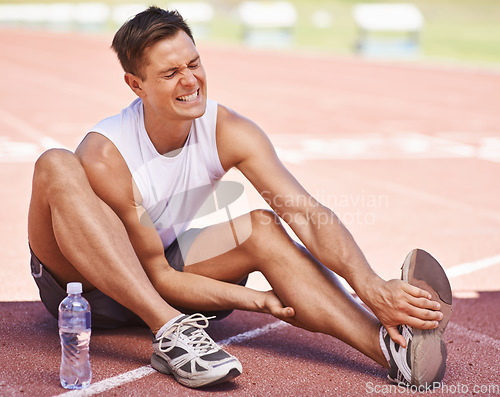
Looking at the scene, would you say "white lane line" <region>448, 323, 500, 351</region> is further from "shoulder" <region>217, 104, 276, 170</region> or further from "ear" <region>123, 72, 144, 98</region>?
"ear" <region>123, 72, 144, 98</region>

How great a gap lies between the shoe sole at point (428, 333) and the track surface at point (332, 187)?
0.09 metres

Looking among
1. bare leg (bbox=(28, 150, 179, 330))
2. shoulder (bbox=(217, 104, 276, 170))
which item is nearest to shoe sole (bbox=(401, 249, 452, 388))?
shoulder (bbox=(217, 104, 276, 170))

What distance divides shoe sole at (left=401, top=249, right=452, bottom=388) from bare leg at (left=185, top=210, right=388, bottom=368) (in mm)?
171

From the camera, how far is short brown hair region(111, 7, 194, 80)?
3.06m

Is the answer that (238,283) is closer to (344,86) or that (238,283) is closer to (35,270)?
(35,270)

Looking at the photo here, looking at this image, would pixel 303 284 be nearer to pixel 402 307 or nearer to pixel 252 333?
pixel 402 307

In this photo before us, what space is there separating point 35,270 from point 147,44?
107cm

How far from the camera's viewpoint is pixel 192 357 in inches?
110

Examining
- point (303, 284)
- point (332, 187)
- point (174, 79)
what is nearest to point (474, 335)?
point (303, 284)

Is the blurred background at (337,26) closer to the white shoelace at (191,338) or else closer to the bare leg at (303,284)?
the bare leg at (303,284)

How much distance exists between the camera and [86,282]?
10.3ft

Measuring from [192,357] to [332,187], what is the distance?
4.47 metres

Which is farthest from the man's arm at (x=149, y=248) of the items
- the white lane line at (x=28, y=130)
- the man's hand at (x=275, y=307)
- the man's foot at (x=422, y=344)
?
the white lane line at (x=28, y=130)

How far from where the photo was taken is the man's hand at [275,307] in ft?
10.0
